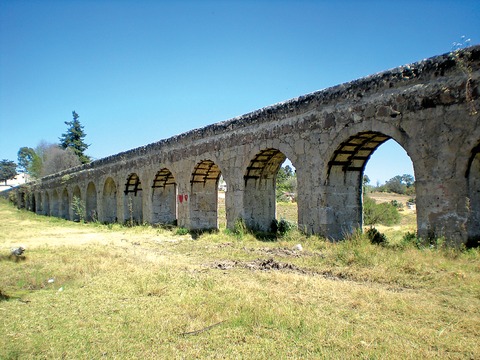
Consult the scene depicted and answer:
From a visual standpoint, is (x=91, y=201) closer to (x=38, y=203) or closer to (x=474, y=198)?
(x=38, y=203)

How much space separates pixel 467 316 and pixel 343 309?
1146mm

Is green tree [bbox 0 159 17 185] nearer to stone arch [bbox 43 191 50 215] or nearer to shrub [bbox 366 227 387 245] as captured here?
stone arch [bbox 43 191 50 215]

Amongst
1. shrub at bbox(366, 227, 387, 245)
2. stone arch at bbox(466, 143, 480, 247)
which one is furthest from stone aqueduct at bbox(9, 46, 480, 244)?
shrub at bbox(366, 227, 387, 245)

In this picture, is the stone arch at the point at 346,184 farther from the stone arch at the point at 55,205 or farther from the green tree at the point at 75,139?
the green tree at the point at 75,139

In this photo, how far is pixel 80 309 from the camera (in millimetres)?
4332

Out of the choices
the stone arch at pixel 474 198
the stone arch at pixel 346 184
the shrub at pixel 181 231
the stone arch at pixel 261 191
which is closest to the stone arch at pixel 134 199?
the shrub at pixel 181 231

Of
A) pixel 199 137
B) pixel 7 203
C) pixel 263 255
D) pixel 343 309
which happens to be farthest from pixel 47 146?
pixel 343 309

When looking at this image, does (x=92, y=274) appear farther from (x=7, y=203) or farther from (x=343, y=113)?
(x=7, y=203)

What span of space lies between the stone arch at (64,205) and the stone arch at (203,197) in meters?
15.4

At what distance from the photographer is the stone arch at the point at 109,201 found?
779 inches

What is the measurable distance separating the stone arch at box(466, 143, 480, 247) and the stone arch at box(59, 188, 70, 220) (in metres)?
24.5

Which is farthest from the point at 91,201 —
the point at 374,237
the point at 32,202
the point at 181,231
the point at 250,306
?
the point at 250,306

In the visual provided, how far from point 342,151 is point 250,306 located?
206 inches

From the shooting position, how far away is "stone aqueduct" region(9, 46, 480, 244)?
628 centimetres
